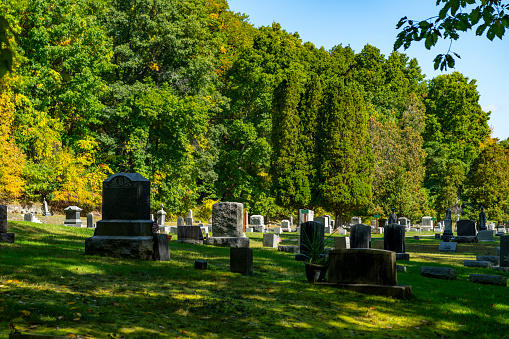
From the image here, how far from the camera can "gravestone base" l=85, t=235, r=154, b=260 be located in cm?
1285

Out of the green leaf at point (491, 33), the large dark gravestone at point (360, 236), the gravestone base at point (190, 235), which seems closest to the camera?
the green leaf at point (491, 33)

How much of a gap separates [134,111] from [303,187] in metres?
12.9

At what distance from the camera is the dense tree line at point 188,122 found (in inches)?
1283

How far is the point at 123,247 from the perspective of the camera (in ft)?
42.3

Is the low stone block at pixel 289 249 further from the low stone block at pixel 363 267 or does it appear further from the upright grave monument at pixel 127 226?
the low stone block at pixel 363 267

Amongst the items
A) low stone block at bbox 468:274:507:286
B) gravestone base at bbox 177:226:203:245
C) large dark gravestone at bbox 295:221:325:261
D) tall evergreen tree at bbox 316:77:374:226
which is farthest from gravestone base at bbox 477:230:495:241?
low stone block at bbox 468:274:507:286

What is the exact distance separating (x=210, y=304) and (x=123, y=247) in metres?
5.37

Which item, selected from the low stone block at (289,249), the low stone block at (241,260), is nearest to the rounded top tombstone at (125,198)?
the low stone block at (241,260)

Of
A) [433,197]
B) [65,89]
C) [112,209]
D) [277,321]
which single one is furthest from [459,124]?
[277,321]

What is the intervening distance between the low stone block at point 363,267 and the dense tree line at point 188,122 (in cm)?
2139

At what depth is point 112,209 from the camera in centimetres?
1355

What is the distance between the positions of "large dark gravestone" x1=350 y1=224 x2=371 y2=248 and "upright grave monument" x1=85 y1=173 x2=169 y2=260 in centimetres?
671

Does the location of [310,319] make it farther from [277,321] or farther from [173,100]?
[173,100]

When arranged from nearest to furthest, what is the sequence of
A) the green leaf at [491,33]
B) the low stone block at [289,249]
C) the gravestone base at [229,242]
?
the green leaf at [491,33] < the low stone block at [289,249] < the gravestone base at [229,242]
